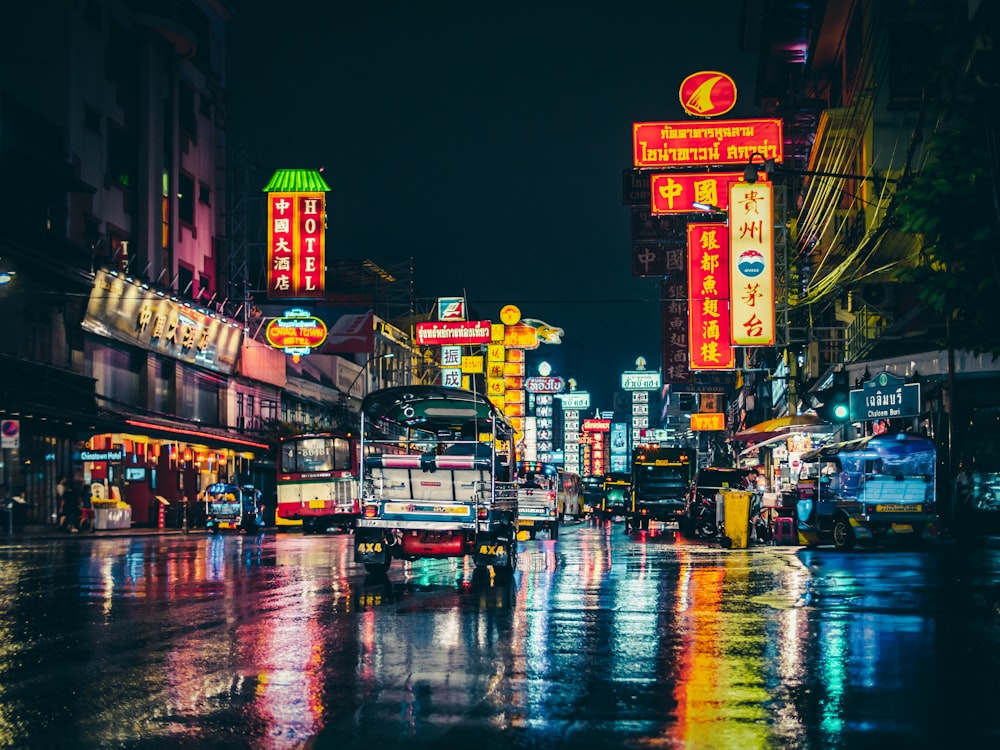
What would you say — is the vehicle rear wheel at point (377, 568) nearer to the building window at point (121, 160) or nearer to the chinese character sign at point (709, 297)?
the chinese character sign at point (709, 297)

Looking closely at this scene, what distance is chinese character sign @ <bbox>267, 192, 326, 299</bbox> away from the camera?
5328 centimetres

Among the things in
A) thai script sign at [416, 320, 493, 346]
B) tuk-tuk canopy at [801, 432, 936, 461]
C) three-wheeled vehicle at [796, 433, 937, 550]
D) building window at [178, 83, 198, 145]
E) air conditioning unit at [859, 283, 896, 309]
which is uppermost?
building window at [178, 83, 198, 145]

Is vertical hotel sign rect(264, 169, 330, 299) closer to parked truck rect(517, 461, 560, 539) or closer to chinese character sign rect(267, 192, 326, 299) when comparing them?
chinese character sign rect(267, 192, 326, 299)

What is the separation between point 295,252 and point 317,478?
33.7 feet

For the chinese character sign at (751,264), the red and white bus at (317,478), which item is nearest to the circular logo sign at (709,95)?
the chinese character sign at (751,264)

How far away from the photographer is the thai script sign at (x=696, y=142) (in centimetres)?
4638

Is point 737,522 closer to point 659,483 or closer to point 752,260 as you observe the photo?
point 752,260

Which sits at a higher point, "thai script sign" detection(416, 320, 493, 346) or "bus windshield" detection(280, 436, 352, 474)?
"thai script sign" detection(416, 320, 493, 346)

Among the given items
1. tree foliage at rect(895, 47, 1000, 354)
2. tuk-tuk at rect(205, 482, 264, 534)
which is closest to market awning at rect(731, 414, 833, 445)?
tuk-tuk at rect(205, 482, 264, 534)

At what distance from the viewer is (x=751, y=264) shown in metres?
37.1

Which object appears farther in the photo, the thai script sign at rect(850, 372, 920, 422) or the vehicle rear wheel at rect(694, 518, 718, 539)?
the vehicle rear wheel at rect(694, 518, 718, 539)

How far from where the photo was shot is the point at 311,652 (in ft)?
37.1

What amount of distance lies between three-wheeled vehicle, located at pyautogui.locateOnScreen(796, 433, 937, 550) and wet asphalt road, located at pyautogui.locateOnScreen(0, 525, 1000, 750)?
358 inches

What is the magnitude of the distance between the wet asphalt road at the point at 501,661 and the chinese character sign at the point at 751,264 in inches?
656
